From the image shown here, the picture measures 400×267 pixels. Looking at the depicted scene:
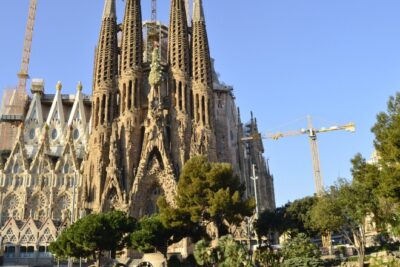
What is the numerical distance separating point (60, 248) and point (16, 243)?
42.2ft

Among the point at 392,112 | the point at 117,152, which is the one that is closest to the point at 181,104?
the point at 117,152

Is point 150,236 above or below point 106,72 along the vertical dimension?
below

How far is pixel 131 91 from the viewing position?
42.9 m

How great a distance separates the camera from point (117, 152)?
40000mm

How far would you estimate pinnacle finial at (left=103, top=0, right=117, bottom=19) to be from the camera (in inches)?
1871

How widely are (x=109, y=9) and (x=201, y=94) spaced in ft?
47.9

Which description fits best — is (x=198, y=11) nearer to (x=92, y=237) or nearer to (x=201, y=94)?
(x=201, y=94)

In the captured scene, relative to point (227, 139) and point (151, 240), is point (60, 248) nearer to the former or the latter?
point (151, 240)

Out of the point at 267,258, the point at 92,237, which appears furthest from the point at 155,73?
the point at 267,258

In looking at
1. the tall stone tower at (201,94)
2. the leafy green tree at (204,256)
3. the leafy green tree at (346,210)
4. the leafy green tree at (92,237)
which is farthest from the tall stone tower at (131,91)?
the leafy green tree at (346,210)

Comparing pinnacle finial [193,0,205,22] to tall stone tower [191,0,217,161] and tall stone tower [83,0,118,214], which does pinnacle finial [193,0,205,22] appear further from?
tall stone tower [83,0,118,214]

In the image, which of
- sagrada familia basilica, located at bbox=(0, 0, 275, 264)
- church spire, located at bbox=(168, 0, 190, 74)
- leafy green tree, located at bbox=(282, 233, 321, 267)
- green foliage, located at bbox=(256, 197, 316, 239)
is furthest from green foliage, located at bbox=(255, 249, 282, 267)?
church spire, located at bbox=(168, 0, 190, 74)

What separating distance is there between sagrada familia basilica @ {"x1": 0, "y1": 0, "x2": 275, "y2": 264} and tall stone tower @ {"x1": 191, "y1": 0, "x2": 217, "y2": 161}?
0.10 meters

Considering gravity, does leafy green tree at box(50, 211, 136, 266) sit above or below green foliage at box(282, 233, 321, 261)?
above
